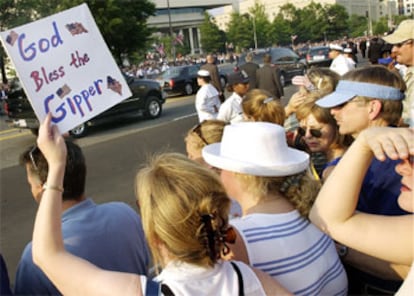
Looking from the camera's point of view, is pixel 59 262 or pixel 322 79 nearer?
pixel 59 262

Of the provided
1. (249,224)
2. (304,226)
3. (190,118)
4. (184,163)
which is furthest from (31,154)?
(190,118)

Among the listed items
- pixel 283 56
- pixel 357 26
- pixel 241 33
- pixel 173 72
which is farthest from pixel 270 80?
pixel 357 26

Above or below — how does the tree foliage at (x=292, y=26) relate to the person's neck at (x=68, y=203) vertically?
above

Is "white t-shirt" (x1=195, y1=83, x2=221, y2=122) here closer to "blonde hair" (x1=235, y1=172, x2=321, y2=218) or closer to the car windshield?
"blonde hair" (x1=235, y1=172, x2=321, y2=218)

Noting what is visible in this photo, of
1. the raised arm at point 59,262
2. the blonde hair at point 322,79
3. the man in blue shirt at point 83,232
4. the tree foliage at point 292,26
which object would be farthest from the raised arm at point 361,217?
the tree foliage at point 292,26

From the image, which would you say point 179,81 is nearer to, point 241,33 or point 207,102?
point 207,102

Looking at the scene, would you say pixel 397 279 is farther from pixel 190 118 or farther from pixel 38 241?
pixel 190 118

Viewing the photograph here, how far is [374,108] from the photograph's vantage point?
2.45 metres

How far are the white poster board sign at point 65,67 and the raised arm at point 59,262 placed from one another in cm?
36

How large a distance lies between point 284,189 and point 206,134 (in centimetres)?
133

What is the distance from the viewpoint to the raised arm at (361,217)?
1.50 m

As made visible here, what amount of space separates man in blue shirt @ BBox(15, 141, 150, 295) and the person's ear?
1.34 meters

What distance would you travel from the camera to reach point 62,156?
1.68 m

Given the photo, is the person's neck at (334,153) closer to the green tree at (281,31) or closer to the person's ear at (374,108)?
the person's ear at (374,108)
